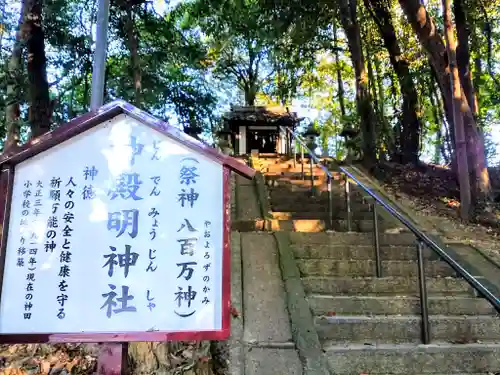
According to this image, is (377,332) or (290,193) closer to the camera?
(377,332)

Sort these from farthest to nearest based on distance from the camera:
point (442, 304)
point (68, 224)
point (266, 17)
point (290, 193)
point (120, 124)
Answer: point (266, 17), point (290, 193), point (442, 304), point (120, 124), point (68, 224)

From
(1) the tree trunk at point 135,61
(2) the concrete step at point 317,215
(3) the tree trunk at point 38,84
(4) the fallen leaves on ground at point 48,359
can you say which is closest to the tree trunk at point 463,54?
(2) the concrete step at point 317,215

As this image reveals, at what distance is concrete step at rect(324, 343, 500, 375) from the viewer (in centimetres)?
323

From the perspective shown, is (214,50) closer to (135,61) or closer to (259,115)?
(259,115)

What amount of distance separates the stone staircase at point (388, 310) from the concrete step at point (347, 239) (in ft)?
0.04

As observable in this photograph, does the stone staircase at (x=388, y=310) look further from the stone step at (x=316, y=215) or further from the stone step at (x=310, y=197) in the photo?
the stone step at (x=310, y=197)

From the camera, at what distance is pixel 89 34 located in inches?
319

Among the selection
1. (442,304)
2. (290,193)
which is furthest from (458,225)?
(442,304)

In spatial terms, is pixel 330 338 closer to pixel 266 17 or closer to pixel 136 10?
pixel 136 10

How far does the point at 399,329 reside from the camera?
360 cm

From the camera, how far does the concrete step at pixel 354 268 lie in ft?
14.8

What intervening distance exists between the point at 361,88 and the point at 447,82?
3011mm

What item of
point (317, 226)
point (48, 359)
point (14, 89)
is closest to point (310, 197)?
point (317, 226)

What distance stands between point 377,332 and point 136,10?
261 inches
